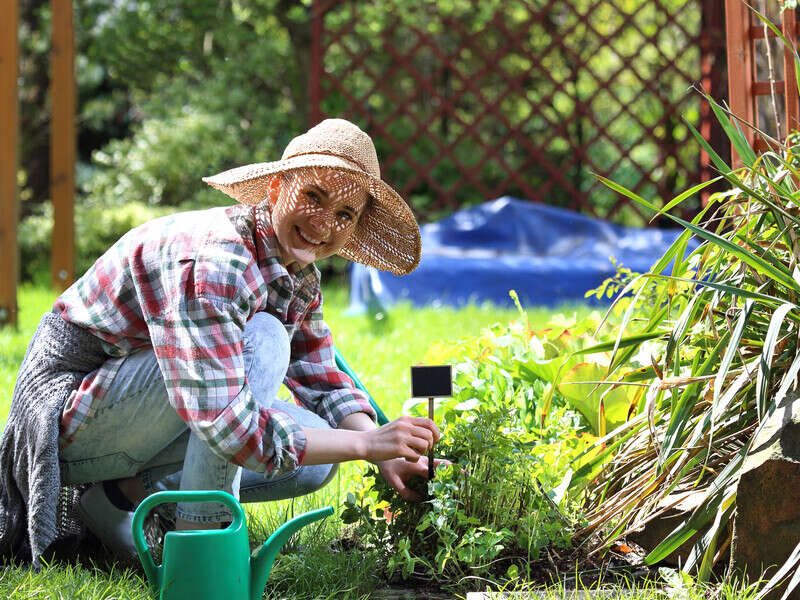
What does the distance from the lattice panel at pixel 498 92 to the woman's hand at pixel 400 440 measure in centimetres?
473

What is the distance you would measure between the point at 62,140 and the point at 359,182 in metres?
3.63

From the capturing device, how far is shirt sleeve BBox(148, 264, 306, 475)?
1611 mm

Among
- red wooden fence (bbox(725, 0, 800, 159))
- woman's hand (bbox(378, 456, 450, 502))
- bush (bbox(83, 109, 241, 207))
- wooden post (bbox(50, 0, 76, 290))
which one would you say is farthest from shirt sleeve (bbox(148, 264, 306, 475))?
bush (bbox(83, 109, 241, 207))

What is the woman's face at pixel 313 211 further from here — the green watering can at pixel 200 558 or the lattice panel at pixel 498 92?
the lattice panel at pixel 498 92

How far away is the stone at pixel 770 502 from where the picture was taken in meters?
1.60

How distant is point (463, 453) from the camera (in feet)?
6.06

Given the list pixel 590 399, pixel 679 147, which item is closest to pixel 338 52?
pixel 679 147

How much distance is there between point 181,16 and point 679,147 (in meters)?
3.74

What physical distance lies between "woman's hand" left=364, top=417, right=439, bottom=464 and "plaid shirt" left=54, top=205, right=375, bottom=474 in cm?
12

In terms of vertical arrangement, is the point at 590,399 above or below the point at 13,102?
below

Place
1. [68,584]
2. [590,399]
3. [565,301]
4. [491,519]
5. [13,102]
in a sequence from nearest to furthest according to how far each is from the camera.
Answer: [68,584] → [491,519] → [590,399] → [13,102] → [565,301]

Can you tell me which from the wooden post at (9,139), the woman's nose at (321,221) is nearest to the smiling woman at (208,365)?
the woman's nose at (321,221)

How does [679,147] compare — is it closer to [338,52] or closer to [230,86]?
[338,52]

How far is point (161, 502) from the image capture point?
4.89 ft
